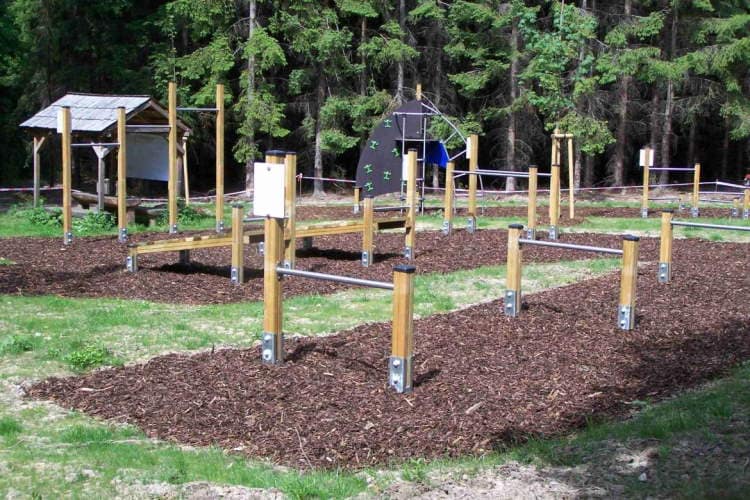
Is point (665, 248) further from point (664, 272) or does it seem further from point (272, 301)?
point (272, 301)

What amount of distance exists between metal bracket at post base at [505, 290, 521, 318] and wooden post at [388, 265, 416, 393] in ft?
9.07

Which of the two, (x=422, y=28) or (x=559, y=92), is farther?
(x=422, y=28)

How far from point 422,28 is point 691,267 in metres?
22.0

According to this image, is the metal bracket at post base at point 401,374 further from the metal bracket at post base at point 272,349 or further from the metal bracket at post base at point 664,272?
the metal bracket at post base at point 664,272

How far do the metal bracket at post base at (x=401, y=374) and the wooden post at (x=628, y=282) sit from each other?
2950mm

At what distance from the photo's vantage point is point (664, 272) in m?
11.0

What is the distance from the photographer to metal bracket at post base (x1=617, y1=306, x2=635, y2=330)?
27.8 ft

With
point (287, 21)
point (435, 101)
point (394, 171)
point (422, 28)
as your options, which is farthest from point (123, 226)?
point (422, 28)

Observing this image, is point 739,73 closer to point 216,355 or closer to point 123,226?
point 123,226

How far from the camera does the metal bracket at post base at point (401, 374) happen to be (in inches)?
249

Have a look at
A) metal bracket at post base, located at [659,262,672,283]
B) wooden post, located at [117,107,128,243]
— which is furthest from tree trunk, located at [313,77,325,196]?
metal bracket at post base, located at [659,262,672,283]

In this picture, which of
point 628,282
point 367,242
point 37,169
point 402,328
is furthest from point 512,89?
point 402,328

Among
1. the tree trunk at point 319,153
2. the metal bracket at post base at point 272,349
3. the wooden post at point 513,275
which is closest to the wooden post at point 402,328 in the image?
the metal bracket at post base at point 272,349

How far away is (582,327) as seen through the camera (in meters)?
8.47
